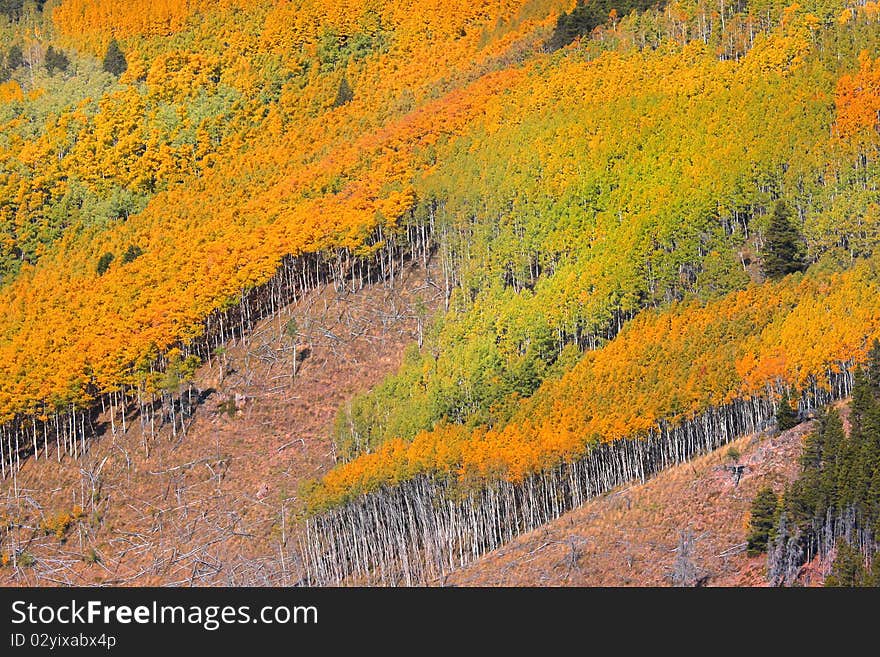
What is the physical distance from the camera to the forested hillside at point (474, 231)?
78562mm

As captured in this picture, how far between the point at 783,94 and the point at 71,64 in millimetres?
61357

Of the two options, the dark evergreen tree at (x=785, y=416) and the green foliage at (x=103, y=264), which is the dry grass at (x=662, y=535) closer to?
the dark evergreen tree at (x=785, y=416)

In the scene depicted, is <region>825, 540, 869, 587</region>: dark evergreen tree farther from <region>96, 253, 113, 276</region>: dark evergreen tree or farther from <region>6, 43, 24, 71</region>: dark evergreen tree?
<region>6, 43, 24, 71</region>: dark evergreen tree

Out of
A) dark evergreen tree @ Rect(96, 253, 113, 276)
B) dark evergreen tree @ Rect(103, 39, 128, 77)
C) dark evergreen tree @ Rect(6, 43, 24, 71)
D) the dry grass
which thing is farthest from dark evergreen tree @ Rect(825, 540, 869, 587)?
dark evergreen tree @ Rect(6, 43, 24, 71)

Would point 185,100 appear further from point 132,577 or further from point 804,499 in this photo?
point 804,499

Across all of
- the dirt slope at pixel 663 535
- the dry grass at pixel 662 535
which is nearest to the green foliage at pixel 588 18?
the dirt slope at pixel 663 535

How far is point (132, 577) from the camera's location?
8056 centimetres

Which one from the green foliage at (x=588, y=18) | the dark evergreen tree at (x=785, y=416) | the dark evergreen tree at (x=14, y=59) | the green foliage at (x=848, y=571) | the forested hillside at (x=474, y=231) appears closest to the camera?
the green foliage at (x=848, y=571)

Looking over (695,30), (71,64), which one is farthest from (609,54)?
(71,64)

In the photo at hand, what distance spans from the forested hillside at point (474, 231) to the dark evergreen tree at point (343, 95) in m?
0.17

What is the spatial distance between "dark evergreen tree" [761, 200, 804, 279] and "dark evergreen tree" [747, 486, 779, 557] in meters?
18.2

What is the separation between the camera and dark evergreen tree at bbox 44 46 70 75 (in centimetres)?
13188

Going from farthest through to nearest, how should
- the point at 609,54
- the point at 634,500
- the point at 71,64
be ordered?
the point at 71,64 → the point at 609,54 → the point at 634,500

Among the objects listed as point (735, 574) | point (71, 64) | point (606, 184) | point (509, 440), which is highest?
point (71, 64)
